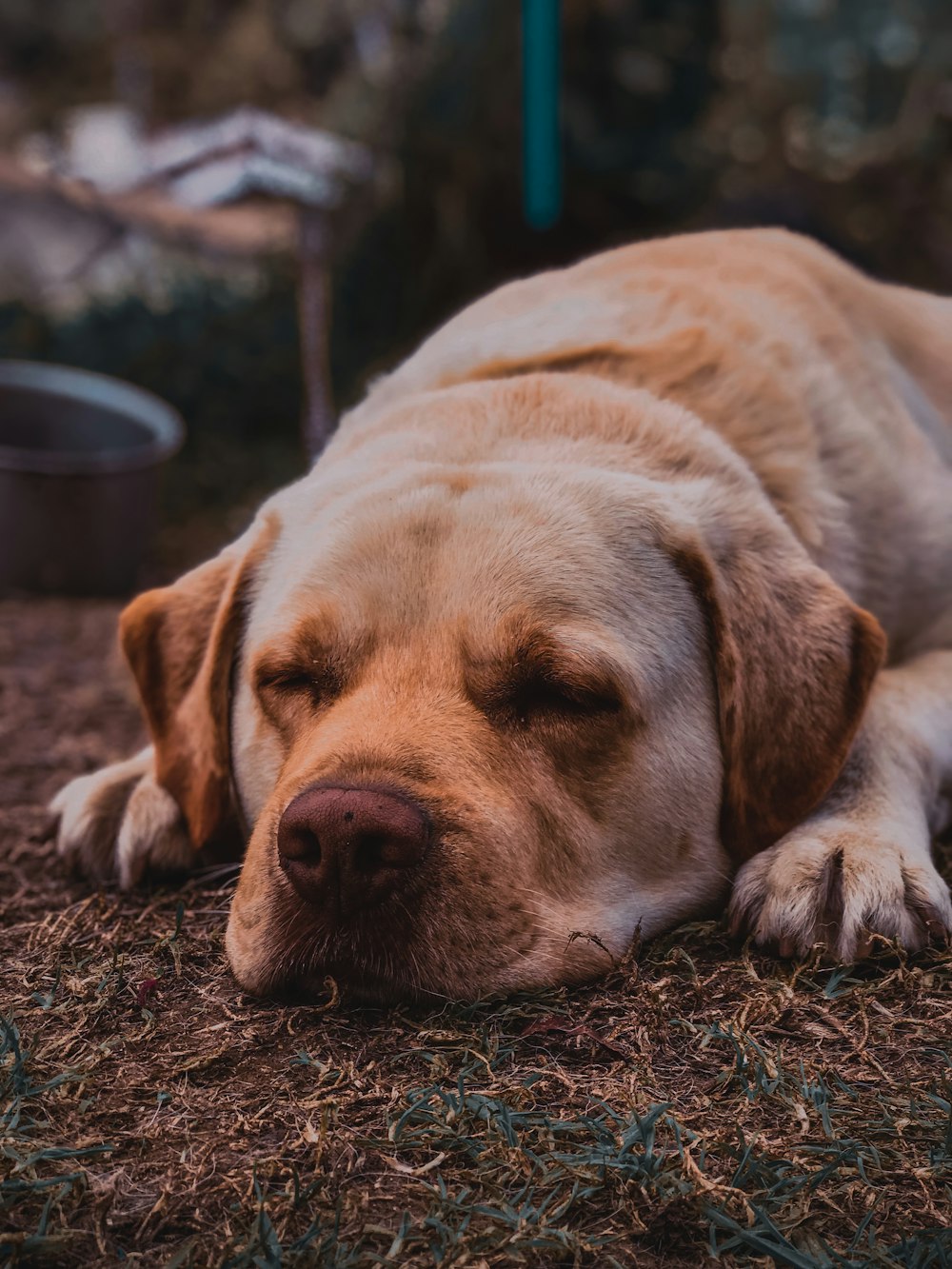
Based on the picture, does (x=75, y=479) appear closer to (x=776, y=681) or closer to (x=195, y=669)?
(x=195, y=669)

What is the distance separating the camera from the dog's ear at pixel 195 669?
2867 mm

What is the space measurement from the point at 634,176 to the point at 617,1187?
28.4 ft

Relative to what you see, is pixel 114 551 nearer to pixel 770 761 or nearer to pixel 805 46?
pixel 770 761

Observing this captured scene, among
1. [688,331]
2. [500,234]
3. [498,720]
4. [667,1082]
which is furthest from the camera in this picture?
[500,234]

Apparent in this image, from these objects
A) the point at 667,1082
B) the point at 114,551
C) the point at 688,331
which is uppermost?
the point at 688,331

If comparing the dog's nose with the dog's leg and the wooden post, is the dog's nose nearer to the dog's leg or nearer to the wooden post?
the dog's leg

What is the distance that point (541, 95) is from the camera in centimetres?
584

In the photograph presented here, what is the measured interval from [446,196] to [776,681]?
23.9ft

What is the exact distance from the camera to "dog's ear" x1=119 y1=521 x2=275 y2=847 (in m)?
2.87

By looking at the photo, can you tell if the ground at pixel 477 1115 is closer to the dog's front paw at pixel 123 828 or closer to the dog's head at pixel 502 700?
the dog's head at pixel 502 700

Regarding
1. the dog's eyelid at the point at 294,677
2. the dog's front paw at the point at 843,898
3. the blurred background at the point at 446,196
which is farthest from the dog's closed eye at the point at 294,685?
the blurred background at the point at 446,196

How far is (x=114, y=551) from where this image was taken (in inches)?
251

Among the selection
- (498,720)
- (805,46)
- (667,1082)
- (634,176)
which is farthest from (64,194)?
(667,1082)

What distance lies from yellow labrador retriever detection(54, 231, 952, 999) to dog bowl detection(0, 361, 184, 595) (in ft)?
10.5
